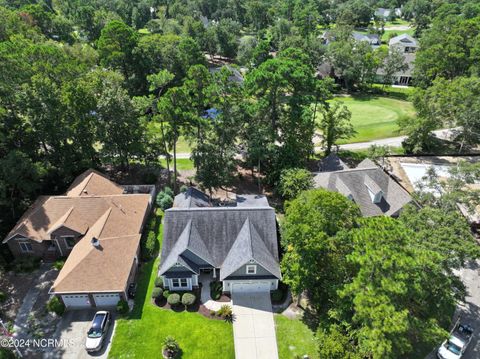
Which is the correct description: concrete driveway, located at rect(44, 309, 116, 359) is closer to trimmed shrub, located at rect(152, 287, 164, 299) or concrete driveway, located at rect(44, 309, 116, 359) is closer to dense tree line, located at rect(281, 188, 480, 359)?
trimmed shrub, located at rect(152, 287, 164, 299)

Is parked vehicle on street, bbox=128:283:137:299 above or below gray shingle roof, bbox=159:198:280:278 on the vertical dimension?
below

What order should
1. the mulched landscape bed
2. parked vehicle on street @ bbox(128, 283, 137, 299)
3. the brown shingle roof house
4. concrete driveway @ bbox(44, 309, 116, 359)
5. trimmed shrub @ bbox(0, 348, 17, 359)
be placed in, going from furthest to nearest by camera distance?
parked vehicle on street @ bbox(128, 283, 137, 299)
the mulched landscape bed
the brown shingle roof house
concrete driveway @ bbox(44, 309, 116, 359)
trimmed shrub @ bbox(0, 348, 17, 359)

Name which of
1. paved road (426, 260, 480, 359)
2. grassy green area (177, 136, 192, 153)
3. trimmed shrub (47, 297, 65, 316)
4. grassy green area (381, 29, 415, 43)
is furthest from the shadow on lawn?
grassy green area (381, 29, 415, 43)

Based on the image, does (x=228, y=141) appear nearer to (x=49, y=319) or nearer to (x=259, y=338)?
(x=259, y=338)

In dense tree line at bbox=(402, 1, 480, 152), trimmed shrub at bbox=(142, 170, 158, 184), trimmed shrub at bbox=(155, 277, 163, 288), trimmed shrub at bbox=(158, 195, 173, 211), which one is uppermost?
dense tree line at bbox=(402, 1, 480, 152)

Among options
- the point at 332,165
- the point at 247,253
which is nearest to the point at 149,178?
the point at 247,253

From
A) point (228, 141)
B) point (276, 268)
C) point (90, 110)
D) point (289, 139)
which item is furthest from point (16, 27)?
point (276, 268)

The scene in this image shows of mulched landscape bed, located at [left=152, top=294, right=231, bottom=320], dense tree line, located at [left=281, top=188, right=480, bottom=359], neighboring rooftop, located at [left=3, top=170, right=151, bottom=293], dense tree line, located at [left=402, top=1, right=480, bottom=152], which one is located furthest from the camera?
dense tree line, located at [left=402, top=1, right=480, bottom=152]
